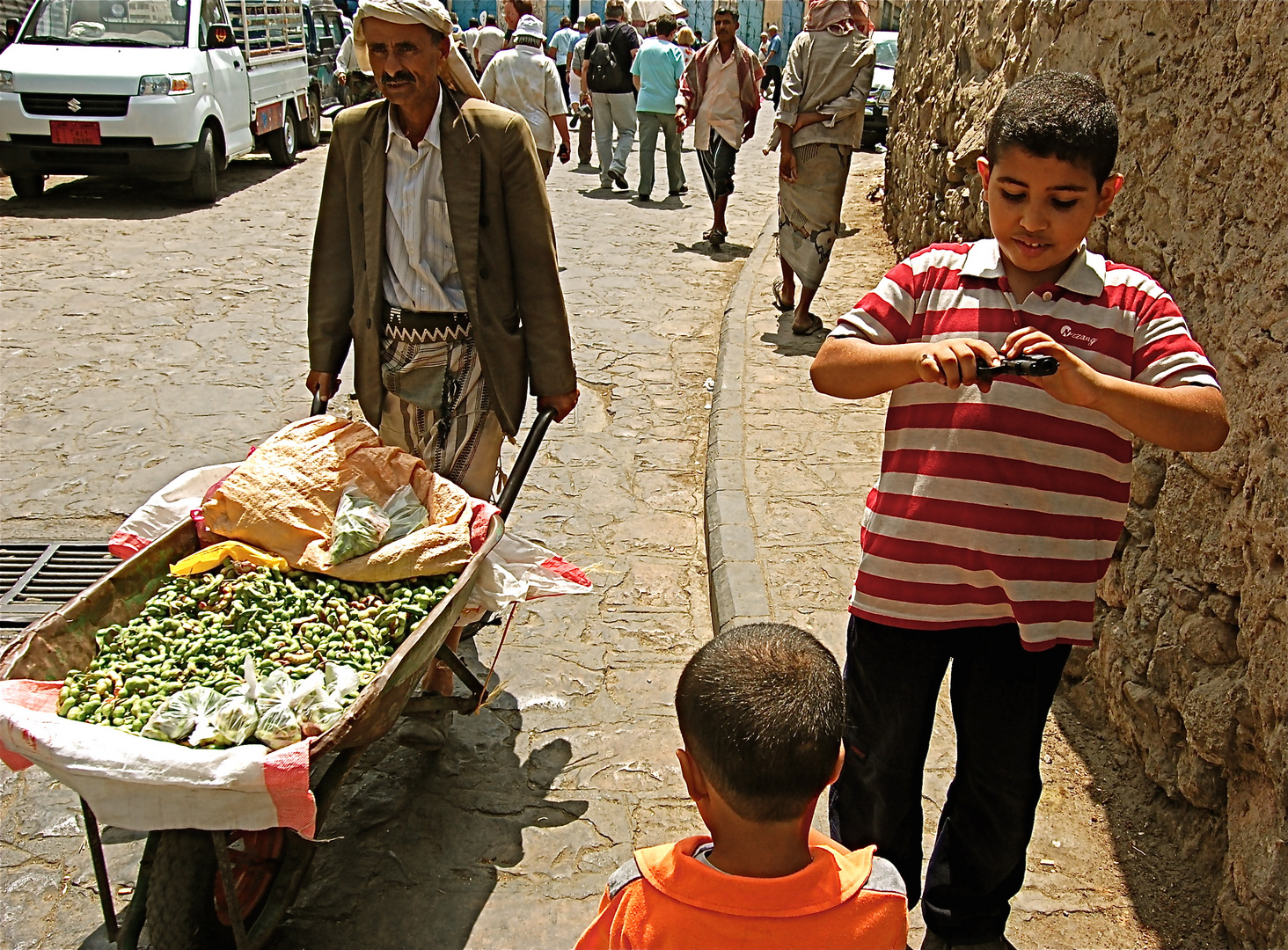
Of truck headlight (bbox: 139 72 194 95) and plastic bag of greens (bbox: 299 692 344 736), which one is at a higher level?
truck headlight (bbox: 139 72 194 95)

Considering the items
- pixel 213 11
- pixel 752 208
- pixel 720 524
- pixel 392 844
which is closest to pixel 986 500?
pixel 392 844

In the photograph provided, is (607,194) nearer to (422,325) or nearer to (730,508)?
(730,508)

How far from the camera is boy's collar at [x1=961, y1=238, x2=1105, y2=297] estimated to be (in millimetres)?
2297

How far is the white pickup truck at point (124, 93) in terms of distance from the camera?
11.3 m

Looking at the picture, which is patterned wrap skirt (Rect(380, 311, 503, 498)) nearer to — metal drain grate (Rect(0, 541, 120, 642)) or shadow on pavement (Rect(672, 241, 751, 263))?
metal drain grate (Rect(0, 541, 120, 642))

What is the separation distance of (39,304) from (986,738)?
8077 millimetres

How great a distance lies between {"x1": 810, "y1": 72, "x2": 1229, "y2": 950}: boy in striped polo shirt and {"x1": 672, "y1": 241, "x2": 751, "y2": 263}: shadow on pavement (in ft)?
28.7

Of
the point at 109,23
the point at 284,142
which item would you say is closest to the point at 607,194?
the point at 284,142

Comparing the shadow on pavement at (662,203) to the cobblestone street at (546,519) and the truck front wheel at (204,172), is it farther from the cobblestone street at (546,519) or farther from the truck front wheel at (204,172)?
the truck front wheel at (204,172)

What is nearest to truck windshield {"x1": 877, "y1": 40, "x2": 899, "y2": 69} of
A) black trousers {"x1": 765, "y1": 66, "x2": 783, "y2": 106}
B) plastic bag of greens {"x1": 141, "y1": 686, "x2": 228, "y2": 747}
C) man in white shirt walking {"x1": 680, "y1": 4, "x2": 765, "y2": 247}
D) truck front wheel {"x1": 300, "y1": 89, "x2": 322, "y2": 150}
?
black trousers {"x1": 765, "y1": 66, "x2": 783, "y2": 106}

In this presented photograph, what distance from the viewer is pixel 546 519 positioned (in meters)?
5.65

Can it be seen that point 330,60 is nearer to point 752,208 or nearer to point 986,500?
point 752,208

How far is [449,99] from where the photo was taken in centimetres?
358

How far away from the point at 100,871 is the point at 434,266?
1917 millimetres
